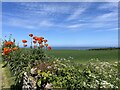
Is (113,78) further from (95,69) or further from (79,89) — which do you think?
(79,89)

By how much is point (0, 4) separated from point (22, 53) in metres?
1.72

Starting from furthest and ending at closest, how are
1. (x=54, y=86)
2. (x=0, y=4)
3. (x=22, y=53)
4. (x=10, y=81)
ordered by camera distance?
(x=0, y=4) → (x=22, y=53) → (x=10, y=81) → (x=54, y=86)

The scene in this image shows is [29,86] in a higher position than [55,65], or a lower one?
lower

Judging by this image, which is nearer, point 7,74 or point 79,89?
point 79,89

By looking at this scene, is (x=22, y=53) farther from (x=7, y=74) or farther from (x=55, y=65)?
(x=55, y=65)

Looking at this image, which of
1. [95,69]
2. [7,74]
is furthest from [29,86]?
[7,74]

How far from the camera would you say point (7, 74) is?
→ 23.9 ft

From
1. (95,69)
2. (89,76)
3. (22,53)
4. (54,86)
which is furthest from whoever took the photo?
(22,53)

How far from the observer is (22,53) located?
687 cm

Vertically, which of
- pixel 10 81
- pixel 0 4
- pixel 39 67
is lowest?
pixel 10 81

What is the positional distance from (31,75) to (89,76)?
127cm

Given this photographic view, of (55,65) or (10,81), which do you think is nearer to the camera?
(55,65)

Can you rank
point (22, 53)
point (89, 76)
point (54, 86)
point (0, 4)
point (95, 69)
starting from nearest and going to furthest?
1. point (54, 86)
2. point (89, 76)
3. point (95, 69)
4. point (22, 53)
5. point (0, 4)

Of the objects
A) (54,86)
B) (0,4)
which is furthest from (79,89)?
(0,4)
